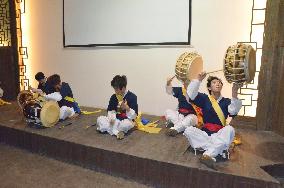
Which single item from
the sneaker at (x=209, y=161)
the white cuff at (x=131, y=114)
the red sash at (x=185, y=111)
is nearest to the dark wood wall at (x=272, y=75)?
the red sash at (x=185, y=111)

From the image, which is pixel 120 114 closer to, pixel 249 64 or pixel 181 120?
pixel 181 120

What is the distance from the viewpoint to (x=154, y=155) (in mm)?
2797

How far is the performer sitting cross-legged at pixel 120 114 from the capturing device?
3.45 meters

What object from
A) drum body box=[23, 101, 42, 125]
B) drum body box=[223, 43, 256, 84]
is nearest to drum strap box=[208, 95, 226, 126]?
drum body box=[223, 43, 256, 84]

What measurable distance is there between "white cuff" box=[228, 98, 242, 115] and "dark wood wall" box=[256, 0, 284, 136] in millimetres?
1441

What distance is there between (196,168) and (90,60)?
12.6 feet

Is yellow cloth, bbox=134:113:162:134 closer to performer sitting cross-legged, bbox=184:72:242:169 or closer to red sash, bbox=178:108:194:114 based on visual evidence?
red sash, bbox=178:108:194:114

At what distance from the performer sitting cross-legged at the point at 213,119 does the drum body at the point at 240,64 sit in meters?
0.09

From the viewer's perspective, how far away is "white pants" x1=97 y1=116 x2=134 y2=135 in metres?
3.50

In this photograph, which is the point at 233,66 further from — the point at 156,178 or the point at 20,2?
the point at 20,2

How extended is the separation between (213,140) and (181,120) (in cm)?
104

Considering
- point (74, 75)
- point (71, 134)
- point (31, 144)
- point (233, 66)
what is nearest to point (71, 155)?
point (71, 134)

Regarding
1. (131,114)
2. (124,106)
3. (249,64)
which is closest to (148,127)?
(131,114)

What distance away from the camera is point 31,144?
147 inches
